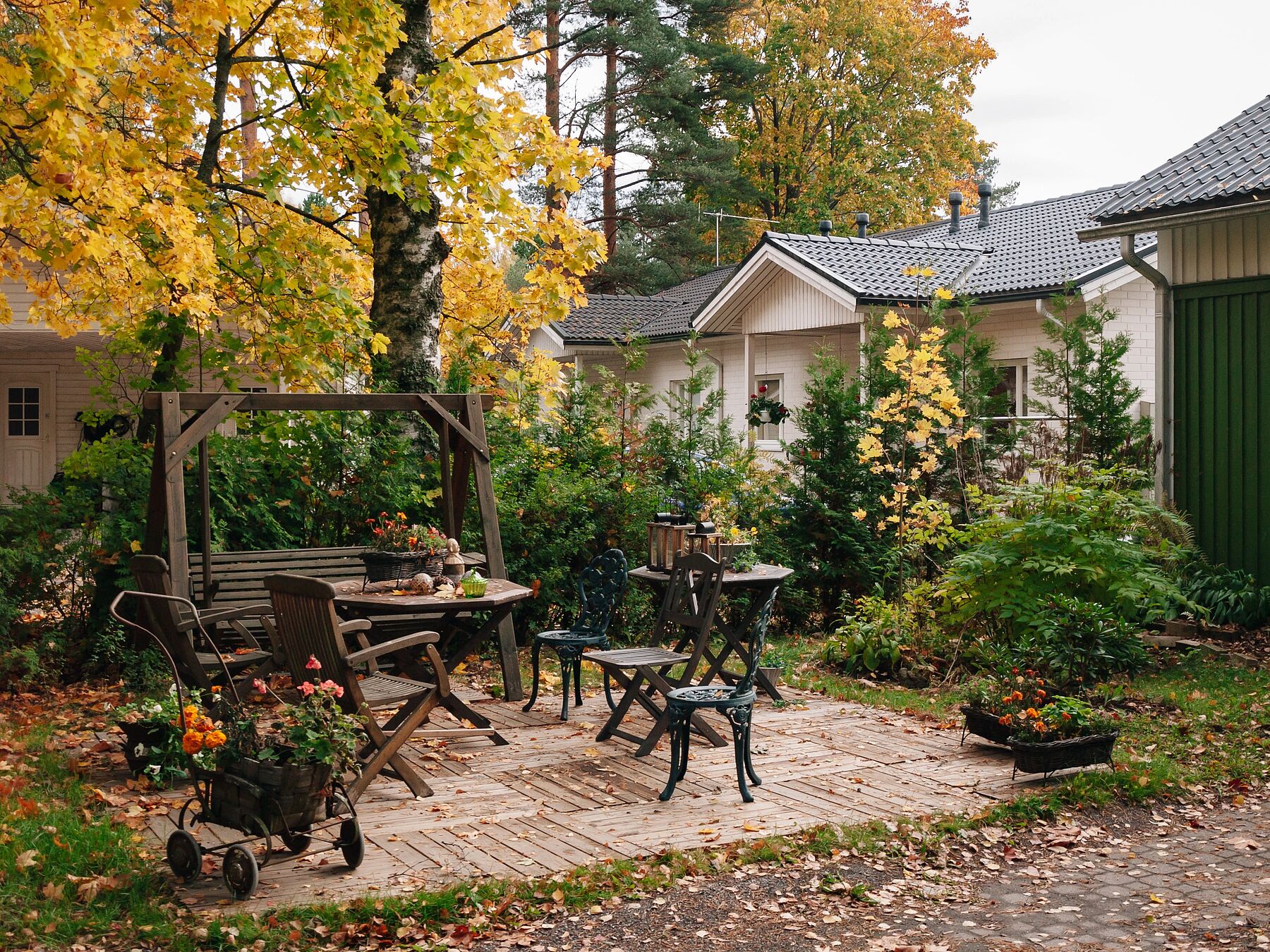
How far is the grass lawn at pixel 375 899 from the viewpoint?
14.5 ft

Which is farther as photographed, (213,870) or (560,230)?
(560,230)

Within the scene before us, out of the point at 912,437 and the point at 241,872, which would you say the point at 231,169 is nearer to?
the point at 912,437

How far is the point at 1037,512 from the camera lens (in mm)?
8875

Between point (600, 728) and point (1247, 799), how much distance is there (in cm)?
376

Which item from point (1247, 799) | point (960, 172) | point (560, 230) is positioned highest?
point (960, 172)

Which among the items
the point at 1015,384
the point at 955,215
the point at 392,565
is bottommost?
the point at 392,565

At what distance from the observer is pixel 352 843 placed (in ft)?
16.5

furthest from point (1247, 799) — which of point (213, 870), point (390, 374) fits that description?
point (390, 374)

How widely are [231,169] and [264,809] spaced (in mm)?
8717

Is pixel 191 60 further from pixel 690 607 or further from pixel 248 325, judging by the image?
pixel 690 607

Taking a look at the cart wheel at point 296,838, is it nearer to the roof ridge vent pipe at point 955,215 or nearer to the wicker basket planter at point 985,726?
the wicker basket planter at point 985,726

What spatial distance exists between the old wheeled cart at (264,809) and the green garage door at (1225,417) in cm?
856

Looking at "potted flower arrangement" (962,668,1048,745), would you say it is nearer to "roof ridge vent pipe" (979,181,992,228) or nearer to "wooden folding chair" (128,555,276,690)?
"wooden folding chair" (128,555,276,690)

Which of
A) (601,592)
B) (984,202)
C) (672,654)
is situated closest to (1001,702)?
(672,654)
